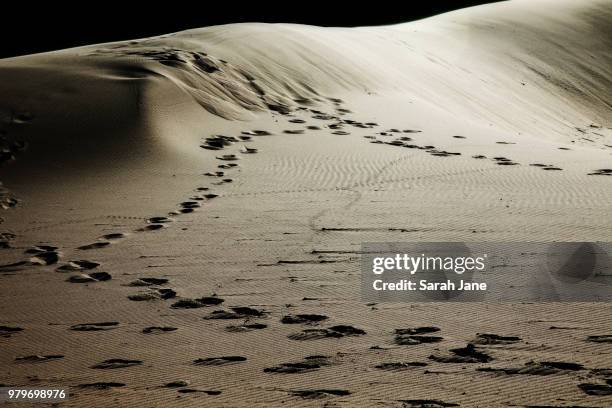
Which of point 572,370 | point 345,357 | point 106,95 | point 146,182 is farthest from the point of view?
point 106,95

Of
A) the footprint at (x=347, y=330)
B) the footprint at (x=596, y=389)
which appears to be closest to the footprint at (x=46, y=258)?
the footprint at (x=347, y=330)

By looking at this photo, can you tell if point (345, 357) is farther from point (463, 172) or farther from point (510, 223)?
point (463, 172)

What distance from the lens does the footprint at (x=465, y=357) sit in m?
3.84

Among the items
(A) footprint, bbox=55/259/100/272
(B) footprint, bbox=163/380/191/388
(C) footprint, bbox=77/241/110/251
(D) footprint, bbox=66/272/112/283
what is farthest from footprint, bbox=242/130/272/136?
(B) footprint, bbox=163/380/191/388

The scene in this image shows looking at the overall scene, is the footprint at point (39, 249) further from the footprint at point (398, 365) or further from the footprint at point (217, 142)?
the footprint at point (217, 142)

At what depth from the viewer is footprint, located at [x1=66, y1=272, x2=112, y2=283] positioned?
205 inches

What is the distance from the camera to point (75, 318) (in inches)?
180

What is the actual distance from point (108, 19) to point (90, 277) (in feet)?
78.0

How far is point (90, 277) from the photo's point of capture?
5.26 metres

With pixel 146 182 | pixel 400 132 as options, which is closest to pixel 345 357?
pixel 146 182

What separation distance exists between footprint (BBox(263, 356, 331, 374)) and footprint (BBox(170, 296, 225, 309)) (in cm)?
95

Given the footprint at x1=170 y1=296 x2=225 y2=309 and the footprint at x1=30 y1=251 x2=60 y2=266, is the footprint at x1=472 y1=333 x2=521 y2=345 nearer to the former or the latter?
the footprint at x1=170 y1=296 x2=225 y2=309

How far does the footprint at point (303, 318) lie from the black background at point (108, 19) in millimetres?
23835

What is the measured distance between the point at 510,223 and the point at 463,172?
2012mm
